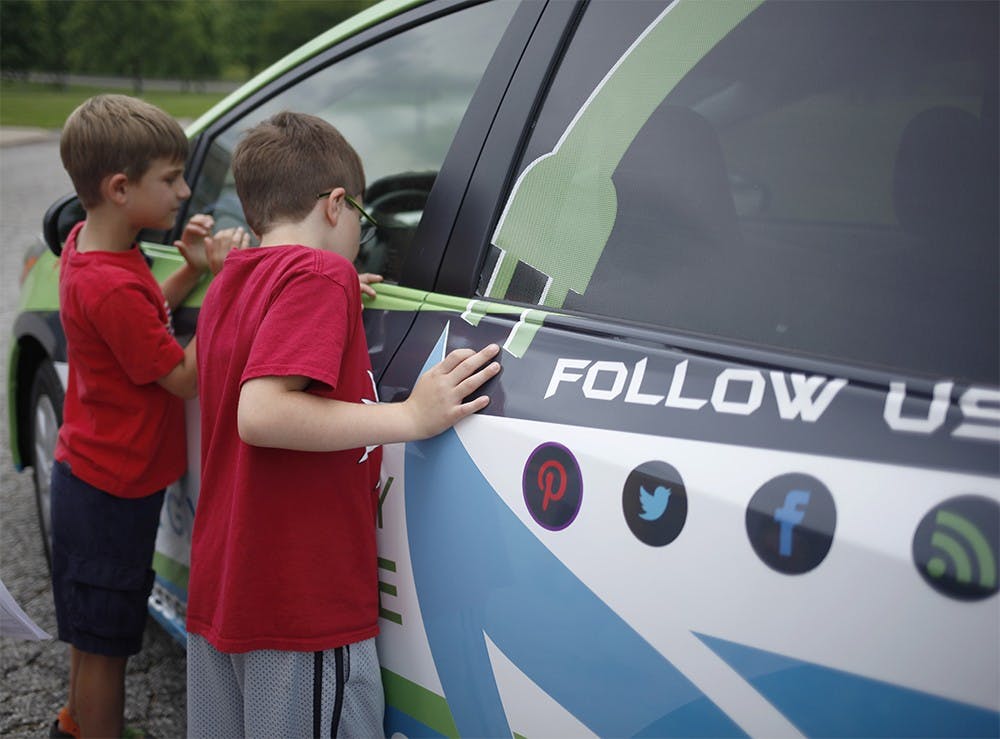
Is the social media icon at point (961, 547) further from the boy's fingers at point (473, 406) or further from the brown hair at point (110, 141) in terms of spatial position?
the brown hair at point (110, 141)

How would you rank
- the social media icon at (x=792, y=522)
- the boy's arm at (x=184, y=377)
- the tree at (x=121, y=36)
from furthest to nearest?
the tree at (x=121, y=36), the boy's arm at (x=184, y=377), the social media icon at (x=792, y=522)

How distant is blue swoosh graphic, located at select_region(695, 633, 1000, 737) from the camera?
882 millimetres

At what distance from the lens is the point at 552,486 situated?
1.21 m

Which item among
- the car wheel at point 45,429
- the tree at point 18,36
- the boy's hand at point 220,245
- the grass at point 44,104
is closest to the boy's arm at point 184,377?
the boy's hand at point 220,245

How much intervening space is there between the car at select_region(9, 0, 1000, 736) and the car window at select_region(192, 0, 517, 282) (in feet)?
0.33

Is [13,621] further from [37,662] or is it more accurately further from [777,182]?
[777,182]

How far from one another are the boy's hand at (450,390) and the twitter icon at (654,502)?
31cm

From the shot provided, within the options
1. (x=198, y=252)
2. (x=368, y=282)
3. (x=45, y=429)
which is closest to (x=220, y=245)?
(x=198, y=252)

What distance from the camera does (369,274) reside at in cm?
175

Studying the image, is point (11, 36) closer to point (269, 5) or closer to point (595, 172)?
point (269, 5)

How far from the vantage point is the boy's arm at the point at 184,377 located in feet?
6.12

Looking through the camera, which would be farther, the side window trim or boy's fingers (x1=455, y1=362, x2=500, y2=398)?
the side window trim

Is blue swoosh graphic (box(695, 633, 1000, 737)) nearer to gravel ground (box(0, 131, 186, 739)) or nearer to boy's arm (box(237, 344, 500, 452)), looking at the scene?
boy's arm (box(237, 344, 500, 452))

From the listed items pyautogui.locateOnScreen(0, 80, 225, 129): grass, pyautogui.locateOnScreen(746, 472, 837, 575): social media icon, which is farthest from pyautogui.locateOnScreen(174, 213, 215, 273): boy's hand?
pyautogui.locateOnScreen(0, 80, 225, 129): grass
